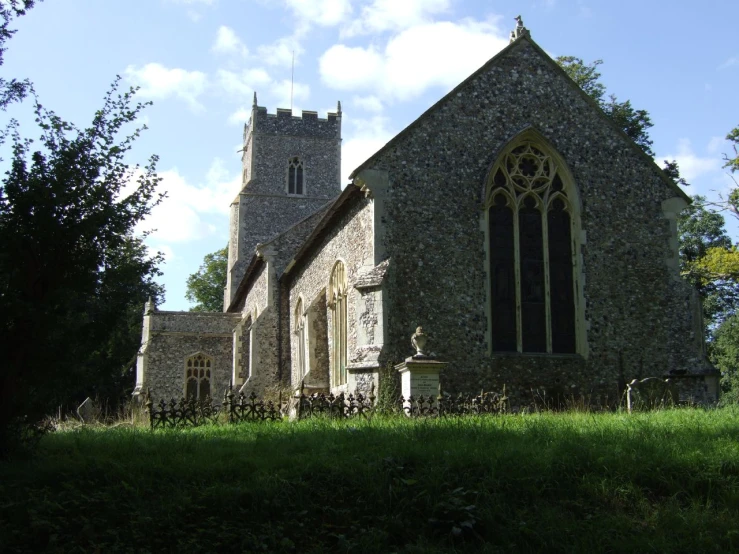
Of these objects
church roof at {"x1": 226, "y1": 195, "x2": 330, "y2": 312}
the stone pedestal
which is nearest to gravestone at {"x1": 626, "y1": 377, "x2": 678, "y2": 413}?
the stone pedestal

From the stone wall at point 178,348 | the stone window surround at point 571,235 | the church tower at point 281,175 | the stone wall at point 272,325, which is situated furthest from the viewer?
the church tower at point 281,175

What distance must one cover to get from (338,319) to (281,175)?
79.1 ft

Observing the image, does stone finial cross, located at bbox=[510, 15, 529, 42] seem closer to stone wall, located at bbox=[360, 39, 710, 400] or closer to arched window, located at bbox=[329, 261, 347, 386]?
stone wall, located at bbox=[360, 39, 710, 400]

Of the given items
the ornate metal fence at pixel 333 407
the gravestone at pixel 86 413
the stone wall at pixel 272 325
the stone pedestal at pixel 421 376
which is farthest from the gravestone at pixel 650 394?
→ the stone wall at pixel 272 325

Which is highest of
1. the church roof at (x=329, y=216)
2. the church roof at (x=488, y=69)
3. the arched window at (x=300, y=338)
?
the church roof at (x=488, y=69)

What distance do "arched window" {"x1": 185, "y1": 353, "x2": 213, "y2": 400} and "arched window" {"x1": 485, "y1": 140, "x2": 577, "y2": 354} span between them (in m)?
18.6

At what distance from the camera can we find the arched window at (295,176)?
1718 inches

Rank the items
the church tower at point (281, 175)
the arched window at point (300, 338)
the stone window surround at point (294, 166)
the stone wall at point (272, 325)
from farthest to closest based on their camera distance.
Result: 1. the stone window surround at point (294, 166)
2. the church tower at point (281, 175)
3. the stone wall at point (272, 325)
4. the arched window at point (300, 338)

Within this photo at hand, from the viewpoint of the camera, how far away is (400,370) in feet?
48.5

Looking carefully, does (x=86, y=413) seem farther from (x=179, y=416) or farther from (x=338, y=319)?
(x=179, y=416)

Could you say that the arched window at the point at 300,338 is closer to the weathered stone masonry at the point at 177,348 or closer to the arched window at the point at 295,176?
the weathered stone masonry at the point at 177,348

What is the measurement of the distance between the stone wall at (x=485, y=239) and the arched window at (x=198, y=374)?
59.8 ft

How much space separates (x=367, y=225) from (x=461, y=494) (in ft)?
32.0

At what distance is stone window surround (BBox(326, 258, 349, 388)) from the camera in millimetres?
20116
